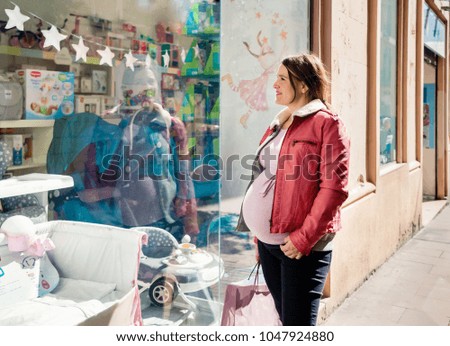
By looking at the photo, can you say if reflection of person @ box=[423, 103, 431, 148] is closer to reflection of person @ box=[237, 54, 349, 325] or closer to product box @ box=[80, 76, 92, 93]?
reflection of person @ box=[237, 54, 349, 325]

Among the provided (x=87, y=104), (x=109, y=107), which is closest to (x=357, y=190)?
(x=109, y=107)

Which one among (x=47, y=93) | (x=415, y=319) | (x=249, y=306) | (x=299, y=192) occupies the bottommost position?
(x=415, y=319)

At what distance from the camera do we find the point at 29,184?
221cm

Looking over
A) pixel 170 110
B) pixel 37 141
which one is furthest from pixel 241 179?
pixel 37 141

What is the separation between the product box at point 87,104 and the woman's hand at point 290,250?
3.38 ft

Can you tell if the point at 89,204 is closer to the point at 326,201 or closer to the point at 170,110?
the point at 170,110

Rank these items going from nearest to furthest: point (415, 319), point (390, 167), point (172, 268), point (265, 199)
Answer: point (265, 199) → point (172, 268) → point (415, 319) → point (390, 167)

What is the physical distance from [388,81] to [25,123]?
4.50 meters

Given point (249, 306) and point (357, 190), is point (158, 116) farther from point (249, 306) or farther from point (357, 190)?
point (357, 190)

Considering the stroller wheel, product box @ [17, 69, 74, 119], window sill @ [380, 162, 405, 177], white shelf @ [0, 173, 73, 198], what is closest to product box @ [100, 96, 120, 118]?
product box @ [17, 69, 74, 119]

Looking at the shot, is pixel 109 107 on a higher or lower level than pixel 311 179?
higher

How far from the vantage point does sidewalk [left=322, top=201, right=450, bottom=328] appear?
3.84m

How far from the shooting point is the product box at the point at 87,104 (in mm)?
2316

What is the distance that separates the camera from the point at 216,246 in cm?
313
